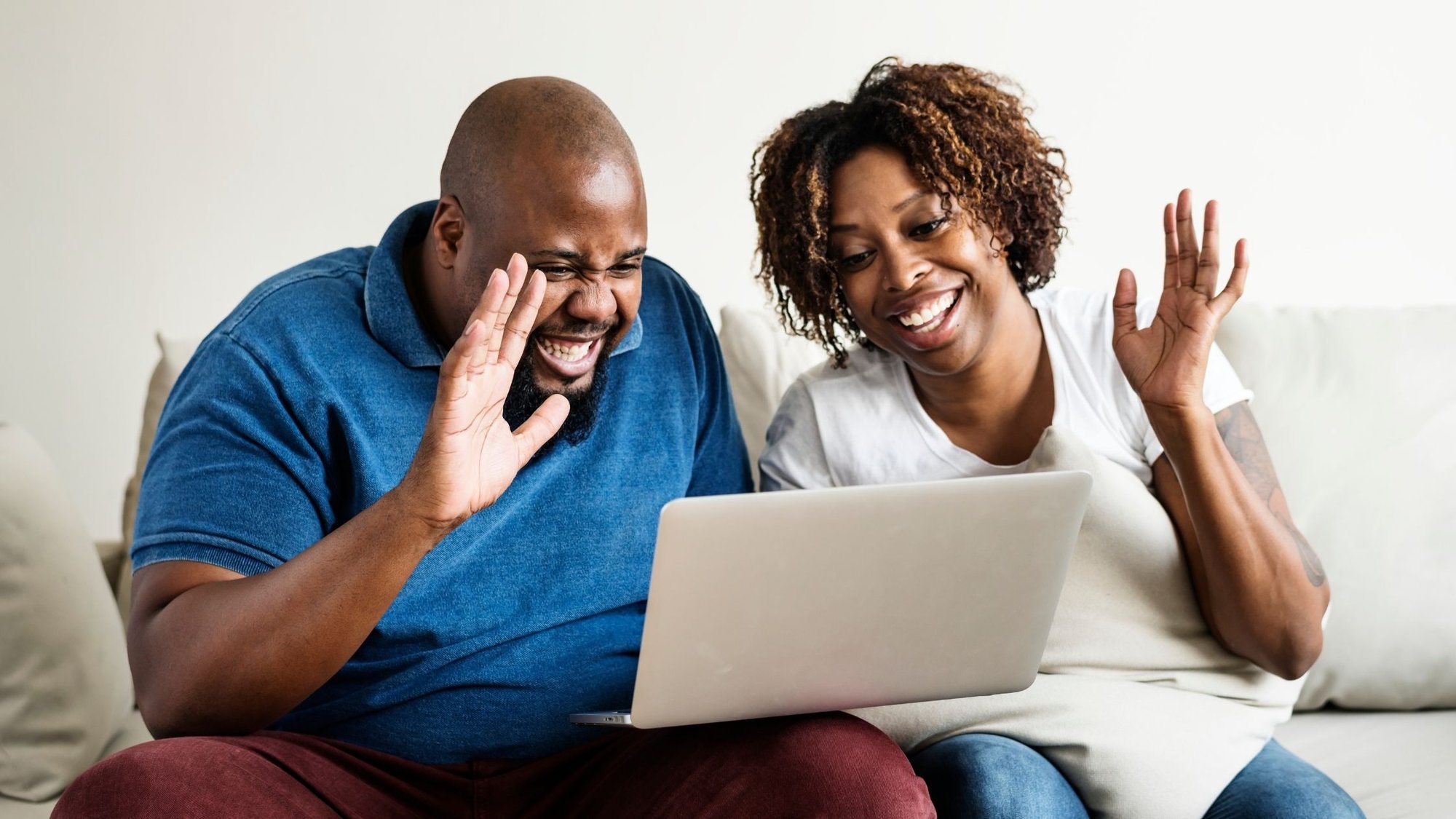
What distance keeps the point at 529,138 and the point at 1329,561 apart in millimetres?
1219

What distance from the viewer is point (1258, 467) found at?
143 cm

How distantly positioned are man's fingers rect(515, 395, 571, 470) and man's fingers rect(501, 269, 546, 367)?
0.27 feet

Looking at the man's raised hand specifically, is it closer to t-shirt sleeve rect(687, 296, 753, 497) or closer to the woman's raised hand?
t-shirt sleeve rect(687, 296, 753, 497)

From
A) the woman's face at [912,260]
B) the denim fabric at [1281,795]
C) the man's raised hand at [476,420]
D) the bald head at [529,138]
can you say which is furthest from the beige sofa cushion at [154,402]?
the denim fabric at [1281,795]

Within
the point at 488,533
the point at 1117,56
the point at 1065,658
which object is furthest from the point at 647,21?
the point at 1065,658

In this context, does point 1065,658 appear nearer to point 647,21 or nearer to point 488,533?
point 488,533

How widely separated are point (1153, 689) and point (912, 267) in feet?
1.84

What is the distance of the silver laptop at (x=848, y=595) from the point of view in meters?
0.98

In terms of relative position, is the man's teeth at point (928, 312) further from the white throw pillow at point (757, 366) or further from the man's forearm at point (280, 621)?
the man's forearm at point (280, 621)

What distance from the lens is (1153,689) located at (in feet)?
4.49

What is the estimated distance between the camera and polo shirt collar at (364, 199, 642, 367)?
4.49 ft

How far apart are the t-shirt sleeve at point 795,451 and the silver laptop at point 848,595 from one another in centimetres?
47

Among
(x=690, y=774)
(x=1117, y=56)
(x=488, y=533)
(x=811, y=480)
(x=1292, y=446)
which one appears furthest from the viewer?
(x=1117, y=56)

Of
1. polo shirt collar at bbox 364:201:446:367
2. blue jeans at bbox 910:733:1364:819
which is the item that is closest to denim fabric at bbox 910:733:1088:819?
blue jeans at bbox 910:733:1364:819
